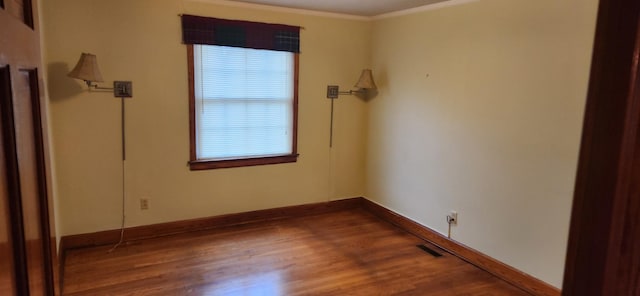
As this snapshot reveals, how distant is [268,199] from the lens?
4.16m

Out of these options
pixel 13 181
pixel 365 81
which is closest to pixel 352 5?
pixel 365 81

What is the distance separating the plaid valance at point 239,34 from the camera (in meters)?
3.49

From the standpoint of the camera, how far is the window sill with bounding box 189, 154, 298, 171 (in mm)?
3740

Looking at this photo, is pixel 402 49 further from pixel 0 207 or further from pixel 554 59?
pixel 0 207

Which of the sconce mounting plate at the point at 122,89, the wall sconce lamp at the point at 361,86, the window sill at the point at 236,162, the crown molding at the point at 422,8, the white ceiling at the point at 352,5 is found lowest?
the window sill at the point at 236,162

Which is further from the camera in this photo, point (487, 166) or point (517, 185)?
point (487, 166)

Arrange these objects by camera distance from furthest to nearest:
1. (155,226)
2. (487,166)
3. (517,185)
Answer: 1. (155,226)
2. (487,166)
3. (517,185)

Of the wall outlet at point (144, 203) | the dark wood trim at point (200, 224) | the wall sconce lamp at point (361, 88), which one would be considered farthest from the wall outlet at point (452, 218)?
the wall outlet at point (144, 203)

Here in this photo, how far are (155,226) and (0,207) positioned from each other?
316 cm

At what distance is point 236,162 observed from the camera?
3916 mm

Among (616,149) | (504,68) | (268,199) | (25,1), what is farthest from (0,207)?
(268,199)

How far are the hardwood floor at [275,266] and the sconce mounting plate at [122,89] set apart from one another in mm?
1277

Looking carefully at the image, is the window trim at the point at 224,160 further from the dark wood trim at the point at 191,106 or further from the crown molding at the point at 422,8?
the crown molding at the point at 422,8

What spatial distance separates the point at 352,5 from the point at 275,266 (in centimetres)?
239
